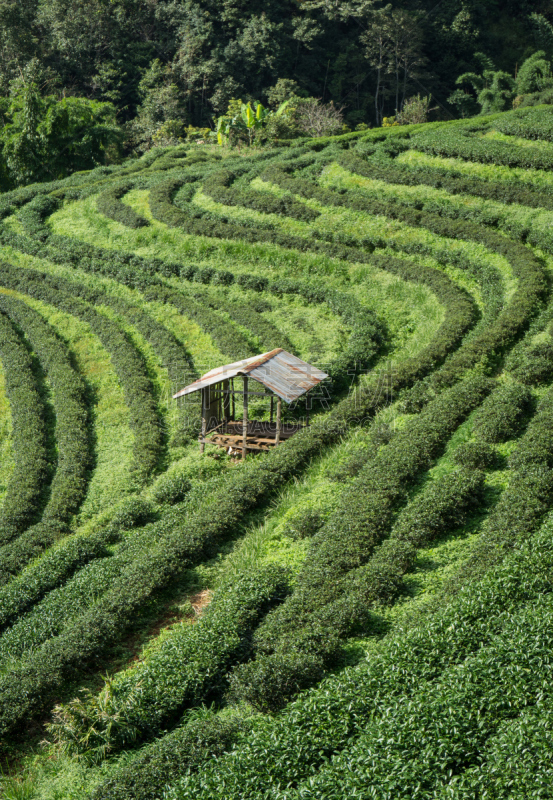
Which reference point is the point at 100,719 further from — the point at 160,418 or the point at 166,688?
the point at 160,418

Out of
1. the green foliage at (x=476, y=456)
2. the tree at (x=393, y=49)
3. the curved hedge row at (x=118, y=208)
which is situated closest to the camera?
the green foliage at (x=476, y=456)

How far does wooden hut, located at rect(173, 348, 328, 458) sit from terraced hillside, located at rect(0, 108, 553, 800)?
97 cm

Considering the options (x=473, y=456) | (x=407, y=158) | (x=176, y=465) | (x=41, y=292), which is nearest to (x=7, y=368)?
(x=41, y=292)

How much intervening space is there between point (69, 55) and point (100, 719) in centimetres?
7339

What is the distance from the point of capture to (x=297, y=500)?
59.7ft

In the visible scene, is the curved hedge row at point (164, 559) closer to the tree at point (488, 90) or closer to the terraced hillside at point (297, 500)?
the terraced hillside at point (297, 500)

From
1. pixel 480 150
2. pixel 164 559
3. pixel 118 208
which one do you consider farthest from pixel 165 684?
pixel 118 208

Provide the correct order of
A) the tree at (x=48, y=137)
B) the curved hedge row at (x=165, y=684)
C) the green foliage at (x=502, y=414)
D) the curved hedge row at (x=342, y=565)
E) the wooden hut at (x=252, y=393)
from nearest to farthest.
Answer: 1. the curved hedge row at (x=165, y=684)
2. the curved hedge row at (x=342, y=565)
3. the green foliage at (x=502, y=414)
4. the wooden hut at (x=252, y=393)
5. the tree at (x=48, y=137)

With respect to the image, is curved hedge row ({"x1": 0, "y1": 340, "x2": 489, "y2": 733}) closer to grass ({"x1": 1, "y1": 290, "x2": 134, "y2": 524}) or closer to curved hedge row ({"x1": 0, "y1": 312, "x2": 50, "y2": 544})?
grass ({"x1": 1, "y1": 290, "x2": 134, "y2": 524})

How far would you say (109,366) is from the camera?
29719mm

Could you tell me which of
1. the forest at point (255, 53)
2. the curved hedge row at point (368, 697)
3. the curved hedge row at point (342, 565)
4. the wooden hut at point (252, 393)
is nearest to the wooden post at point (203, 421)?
the wooden hut at point (252, 393)

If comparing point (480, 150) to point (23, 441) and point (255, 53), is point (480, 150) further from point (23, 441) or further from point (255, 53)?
point (255, 53)

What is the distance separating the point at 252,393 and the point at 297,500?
16.6 ft

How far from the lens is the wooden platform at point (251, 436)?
22250mm
